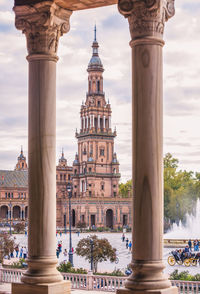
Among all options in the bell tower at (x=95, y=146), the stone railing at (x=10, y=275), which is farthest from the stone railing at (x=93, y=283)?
the bell tower at (x=95, y=146)

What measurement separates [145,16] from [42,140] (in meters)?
3.18

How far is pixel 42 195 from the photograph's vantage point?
11.4 meters

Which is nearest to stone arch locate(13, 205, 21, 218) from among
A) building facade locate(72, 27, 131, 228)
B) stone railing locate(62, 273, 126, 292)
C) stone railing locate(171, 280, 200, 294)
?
building facade locate(72, 27, 131, 228)

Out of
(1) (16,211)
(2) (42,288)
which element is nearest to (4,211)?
(1) (16,211)

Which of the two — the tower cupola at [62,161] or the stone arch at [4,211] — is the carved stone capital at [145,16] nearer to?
the stone arch at [4,211]

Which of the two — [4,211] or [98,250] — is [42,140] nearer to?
[98,250]

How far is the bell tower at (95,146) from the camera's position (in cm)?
13775

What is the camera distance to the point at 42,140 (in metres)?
11.5

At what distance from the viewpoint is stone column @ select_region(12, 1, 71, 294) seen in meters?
11.2

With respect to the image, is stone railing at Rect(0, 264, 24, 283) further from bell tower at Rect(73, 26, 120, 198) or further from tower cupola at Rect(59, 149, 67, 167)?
tower cupola at Rect(59, 149, 67, 167)

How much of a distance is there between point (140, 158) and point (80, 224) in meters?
111

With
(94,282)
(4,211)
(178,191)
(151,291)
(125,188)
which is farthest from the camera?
(125,188)

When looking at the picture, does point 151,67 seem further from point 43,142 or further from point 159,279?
point 159,279

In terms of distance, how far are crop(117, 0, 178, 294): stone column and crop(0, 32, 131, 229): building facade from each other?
121m
